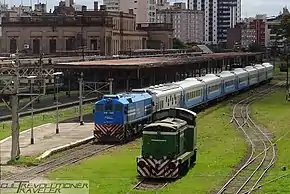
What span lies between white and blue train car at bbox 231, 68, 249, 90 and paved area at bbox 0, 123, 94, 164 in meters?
36.1

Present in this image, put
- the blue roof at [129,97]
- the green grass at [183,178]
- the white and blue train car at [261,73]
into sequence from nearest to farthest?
the green grass at [183,178], the blue roof at [129,97], the white and blue train car at [261,73]

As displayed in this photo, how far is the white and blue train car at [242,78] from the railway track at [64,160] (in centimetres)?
4441

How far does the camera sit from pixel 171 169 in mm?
27531

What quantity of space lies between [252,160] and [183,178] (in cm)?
641

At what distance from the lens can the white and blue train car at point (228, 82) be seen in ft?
241

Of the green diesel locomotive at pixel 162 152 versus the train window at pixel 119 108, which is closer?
the green diesel locomotive at pixel 162 152

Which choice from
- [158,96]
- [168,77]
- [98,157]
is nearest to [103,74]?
[168,77]

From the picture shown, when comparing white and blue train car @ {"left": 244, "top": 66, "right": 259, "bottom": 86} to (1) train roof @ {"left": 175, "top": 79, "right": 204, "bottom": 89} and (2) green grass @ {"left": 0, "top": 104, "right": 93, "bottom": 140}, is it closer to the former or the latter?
(1) train roof @ {"left": 175, "top": 79, "right": 204, "bottom": 89}

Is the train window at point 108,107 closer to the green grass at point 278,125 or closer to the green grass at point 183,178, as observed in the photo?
the green grass at point 183,178

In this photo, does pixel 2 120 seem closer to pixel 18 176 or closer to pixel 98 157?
pixel 98 157

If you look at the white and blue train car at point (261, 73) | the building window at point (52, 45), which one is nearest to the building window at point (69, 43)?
the building window at point (52, 45)

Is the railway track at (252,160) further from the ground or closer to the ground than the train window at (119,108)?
closer to the ground

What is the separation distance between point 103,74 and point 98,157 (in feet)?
156

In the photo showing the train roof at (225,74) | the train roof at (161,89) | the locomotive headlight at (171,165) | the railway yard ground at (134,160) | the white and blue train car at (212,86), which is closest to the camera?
the railway yard ground at (134,160)
